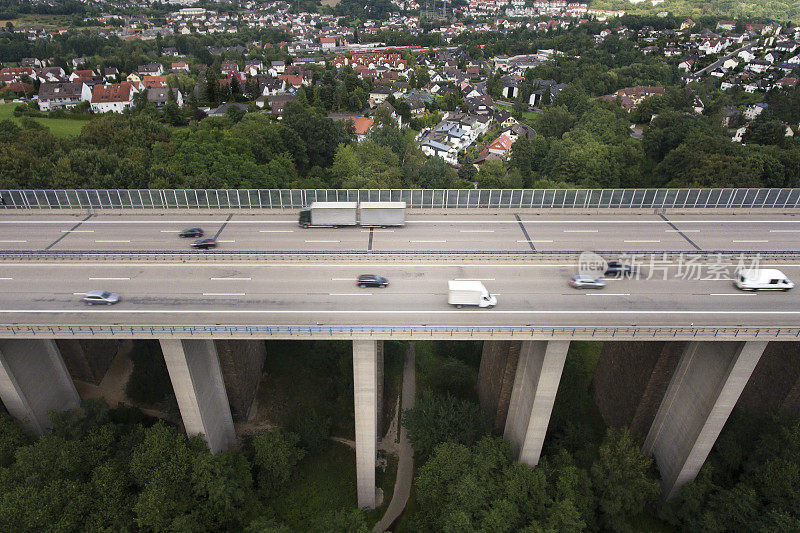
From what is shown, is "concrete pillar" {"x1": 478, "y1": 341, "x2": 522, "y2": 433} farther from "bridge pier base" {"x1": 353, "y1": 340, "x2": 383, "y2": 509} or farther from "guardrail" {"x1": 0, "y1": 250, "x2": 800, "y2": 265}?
"bridge pier base" {"x1": 353, "y1": 340, "x2": 383, "y2": 509}

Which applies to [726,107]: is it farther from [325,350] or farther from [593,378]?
[325,350]

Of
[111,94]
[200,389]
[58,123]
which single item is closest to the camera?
[200,389]

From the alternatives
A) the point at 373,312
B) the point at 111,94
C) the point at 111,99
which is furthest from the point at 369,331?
the point at 111,94

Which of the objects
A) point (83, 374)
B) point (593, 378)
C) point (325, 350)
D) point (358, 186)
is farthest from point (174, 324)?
point (593, 378)

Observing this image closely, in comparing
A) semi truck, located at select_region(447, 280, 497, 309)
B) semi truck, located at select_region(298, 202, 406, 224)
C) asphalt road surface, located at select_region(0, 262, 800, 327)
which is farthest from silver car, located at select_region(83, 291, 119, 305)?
semi truck, located at select_region(447, 280, 497, 309)

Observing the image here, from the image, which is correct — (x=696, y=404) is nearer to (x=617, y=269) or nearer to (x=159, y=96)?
(x=617, y=269)

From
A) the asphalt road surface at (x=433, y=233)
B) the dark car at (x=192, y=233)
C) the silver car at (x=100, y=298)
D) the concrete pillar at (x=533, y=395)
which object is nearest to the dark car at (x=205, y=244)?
the asphalt road surface at (x=433, y=233)
